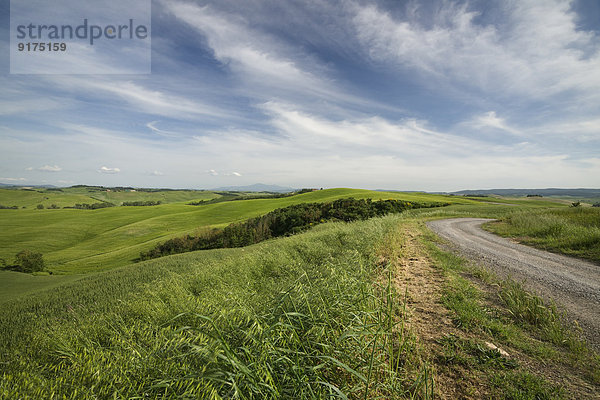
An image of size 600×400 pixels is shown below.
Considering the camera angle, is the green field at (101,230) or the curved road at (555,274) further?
the green field at (101,230)

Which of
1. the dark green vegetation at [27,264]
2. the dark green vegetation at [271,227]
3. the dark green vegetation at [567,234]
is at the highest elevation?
the dark green vegetation at [567,234]

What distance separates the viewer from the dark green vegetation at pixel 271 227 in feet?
102

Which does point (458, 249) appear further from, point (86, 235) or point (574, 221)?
point (86, 235)

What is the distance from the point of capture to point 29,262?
3138 cm

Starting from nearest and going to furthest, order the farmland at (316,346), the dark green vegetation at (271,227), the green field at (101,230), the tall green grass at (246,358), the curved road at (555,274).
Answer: the tall green grass at (246,358) < the farmland at (316,346) < the curved road at (555,274) < the dark green vegetation at (271,227) < the green field at (101,230)

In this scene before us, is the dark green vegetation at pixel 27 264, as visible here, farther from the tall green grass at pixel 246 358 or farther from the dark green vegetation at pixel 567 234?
the dark green vegetation at pixel 567 234

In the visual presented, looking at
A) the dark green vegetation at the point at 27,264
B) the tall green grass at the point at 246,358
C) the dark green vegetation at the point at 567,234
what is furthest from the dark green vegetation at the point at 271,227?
the tall green grass at the point at 246,358

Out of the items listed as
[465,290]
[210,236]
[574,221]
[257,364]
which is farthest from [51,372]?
[210,236]

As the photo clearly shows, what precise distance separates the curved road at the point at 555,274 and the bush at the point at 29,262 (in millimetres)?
48978

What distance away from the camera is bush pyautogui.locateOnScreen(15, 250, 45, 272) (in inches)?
1203

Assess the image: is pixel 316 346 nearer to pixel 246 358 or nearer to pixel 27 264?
pixel 246 358

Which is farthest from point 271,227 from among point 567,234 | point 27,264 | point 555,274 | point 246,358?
point 246,358

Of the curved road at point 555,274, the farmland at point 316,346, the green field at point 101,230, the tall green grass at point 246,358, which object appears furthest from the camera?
the green field at point 101,230

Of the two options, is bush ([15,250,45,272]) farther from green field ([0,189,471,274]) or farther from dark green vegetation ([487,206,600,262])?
dark green vegetation ([487,206,600,262])
